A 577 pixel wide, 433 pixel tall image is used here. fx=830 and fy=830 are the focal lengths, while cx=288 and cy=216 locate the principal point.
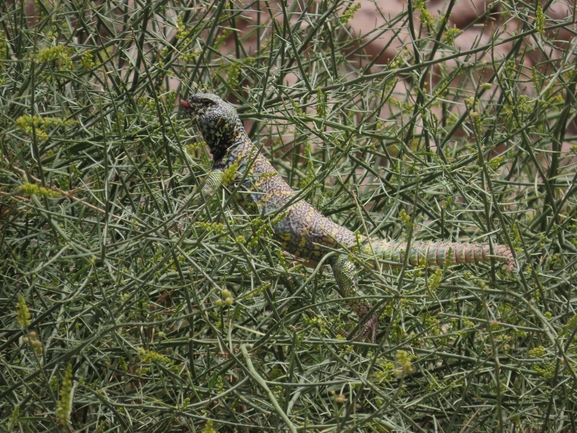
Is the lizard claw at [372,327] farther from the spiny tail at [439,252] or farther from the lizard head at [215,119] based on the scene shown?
the lizard head at [215,119]

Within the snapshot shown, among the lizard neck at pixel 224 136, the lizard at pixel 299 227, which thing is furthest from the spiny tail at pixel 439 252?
the lizard neck at pixel 224 136

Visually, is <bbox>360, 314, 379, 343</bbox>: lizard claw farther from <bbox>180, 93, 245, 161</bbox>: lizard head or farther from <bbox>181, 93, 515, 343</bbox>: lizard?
<bbox>180, 93, 245, 161</bbox>: lizard head

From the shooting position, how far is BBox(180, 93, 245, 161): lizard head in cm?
295

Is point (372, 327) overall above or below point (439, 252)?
below

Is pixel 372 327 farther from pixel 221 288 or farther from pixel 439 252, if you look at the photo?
pixel 221 288

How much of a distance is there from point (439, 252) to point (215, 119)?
96 centimetres

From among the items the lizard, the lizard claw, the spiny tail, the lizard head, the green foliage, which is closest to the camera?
the green foliage

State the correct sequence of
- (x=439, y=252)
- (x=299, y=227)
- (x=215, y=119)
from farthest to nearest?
1. (x=215, y=119)
2. (x=299, y=227)
3. (x=439, y=252)

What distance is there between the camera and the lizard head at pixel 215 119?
2.95 metres

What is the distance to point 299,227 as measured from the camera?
280 cm

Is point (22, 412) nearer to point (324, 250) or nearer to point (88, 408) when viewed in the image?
point (88, 408)

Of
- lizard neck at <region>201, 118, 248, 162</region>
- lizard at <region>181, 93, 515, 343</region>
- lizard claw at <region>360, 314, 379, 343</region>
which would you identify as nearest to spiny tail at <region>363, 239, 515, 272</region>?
lizard at <region>181, 93, 515, 343</region>

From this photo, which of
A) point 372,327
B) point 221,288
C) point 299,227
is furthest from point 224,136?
point 221,288

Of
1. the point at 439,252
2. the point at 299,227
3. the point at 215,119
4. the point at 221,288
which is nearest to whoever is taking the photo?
the point at 221,288
